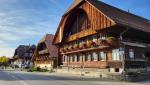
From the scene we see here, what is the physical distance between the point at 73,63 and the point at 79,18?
7262 mm

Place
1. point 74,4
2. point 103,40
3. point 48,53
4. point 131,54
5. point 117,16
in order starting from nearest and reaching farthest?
point 131,54 → point 103,40 → point 117,16 → point 74,4 → point 48,53

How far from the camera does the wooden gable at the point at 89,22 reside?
32328mm

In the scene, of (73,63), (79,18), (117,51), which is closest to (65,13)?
(79,18)

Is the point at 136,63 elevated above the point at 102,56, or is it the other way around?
the point at 102,56

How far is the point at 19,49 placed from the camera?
10712cm

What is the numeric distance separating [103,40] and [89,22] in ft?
21.4

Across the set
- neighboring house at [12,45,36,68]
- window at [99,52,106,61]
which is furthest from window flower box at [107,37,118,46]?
neighboring house at [12,45,36,68]

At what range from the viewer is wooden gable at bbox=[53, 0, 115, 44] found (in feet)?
106

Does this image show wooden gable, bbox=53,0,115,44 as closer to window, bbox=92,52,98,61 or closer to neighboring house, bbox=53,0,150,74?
neighboring house, bbox=53,0,150,74

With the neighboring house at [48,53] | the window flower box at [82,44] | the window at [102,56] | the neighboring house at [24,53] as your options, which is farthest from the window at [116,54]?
the neighboring house at [24,53]

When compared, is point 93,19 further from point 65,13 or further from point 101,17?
point 65,13

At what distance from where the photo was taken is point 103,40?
32906 mm

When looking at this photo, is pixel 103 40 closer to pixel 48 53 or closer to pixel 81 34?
pixel 81 34

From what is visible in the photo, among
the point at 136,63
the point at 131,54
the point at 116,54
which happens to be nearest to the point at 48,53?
the point at 116,54
